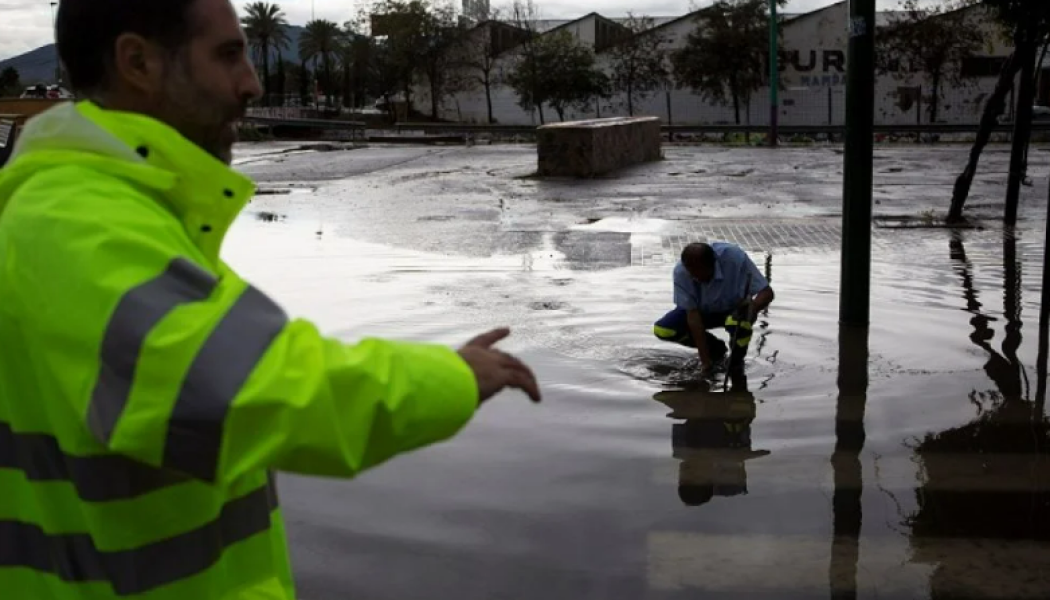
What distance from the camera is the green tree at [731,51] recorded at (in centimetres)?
5584

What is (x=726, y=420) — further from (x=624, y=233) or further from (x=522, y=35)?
(x=522, y=35)

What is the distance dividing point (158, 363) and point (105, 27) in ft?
1.87

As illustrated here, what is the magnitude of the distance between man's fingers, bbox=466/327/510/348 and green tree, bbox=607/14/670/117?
58.4 meters

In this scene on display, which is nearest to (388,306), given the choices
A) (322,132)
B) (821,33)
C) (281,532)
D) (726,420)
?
(726,420)

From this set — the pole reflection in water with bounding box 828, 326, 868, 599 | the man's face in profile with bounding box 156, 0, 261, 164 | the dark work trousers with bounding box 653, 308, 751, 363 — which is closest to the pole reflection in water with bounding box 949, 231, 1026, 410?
the pole reflection in water with bounding box 828, 326, 868, 599

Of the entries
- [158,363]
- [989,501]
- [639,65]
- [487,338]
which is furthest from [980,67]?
[158,363]

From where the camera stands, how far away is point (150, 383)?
149 centimetres

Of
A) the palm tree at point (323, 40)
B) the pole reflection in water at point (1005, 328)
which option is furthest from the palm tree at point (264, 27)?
the pole reflection in water at point (1005, 328)

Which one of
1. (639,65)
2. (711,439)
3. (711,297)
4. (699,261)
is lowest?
(711,439)

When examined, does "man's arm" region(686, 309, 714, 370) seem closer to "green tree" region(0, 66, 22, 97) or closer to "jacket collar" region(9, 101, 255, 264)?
"jacket collar" region(9, 101, 255, 264)

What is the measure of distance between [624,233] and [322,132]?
3685 cm

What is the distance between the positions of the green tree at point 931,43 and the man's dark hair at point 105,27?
53.9 m

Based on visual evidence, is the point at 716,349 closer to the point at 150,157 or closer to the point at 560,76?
the point at 150,157

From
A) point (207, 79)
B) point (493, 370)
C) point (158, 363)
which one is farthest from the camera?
point (207, 79)
